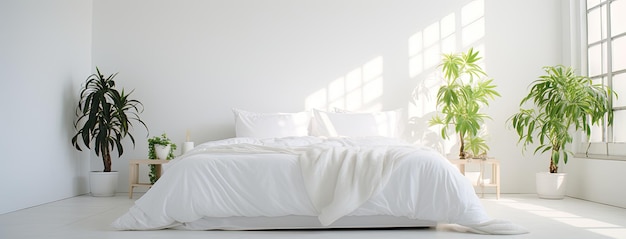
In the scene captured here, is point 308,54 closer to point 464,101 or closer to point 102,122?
point 464,101

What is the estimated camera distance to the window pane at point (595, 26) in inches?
246

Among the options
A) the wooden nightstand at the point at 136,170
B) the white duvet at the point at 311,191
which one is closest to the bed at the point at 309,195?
the white duvet at the point at 311,191

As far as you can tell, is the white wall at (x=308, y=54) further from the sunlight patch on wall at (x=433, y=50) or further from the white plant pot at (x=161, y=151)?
the white plant pot at (x=161, y=151)

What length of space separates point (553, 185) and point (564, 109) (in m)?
0.83

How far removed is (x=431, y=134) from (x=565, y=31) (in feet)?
6.34

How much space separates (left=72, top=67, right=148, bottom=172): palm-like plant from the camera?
638 cm

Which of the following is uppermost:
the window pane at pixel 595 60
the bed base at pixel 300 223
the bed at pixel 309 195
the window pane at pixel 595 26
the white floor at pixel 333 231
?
the window pane at pixel 595 26

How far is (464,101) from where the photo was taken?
6.52m

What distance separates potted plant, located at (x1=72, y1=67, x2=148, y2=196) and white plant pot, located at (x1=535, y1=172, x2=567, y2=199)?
4.47m

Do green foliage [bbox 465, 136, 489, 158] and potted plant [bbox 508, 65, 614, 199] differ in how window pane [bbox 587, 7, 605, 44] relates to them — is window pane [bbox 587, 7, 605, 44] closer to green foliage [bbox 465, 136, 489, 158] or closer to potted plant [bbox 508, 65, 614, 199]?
potted plant [bbox 508, 65, 614, 199]

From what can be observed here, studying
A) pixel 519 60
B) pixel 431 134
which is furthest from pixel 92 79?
pixel 519 60

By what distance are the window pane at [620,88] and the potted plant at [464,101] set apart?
1.16 m

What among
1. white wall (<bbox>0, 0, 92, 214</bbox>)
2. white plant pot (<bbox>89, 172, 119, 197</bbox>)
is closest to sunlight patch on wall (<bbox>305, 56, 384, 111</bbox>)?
white plant pot (<bbox>89, 172, 119, 197</bbox>)

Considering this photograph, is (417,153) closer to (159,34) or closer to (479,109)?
(479,109)
